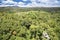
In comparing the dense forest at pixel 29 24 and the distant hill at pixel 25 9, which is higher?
the distant hill at pixel 25 9

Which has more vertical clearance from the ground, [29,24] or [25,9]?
[25,9]

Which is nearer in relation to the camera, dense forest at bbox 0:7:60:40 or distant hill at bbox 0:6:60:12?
dense forest at bbox 0:7:60:40

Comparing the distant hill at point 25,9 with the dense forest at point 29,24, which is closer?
the dense forest at point 29,24

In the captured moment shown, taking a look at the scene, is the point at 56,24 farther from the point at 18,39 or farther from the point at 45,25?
the point at 18,39

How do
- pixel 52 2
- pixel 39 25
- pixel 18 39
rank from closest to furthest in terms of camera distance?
pixel 18 39
pixel 39 25
pixel 52 2

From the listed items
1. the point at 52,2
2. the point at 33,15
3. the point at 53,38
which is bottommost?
the point at 53,38

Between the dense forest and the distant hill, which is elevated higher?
the distant hill

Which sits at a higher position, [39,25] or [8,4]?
[8,4]

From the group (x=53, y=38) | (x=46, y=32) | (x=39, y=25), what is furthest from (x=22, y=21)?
(x=53, y=38)
